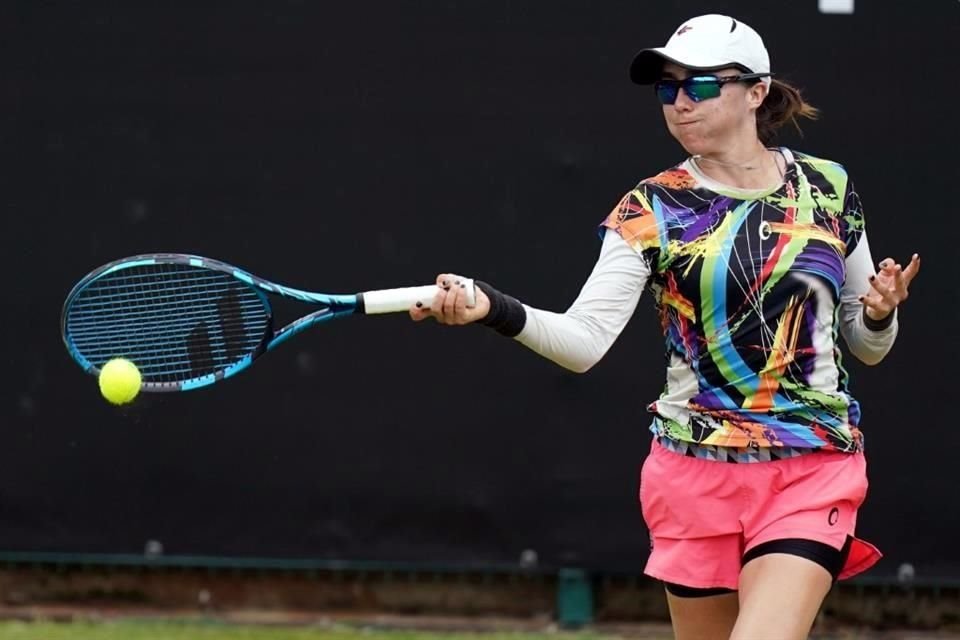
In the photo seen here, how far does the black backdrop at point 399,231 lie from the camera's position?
5.00 meters

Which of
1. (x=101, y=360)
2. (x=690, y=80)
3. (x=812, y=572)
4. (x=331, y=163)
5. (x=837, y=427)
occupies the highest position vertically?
(x=331, y=163)

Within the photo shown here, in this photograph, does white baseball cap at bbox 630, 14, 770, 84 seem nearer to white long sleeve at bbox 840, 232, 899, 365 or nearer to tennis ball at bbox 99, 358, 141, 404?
white long sleeve at bbox 840, 232, 899, 365

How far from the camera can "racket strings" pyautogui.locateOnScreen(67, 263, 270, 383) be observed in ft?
11.9

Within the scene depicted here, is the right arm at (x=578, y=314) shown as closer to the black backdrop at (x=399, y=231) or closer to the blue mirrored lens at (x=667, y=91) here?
the blue mirrored lens at (x=667, y=91)

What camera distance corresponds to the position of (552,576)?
17.3 feet

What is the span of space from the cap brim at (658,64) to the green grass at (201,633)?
7.42 ft

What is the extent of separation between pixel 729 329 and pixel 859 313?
14.3 inches

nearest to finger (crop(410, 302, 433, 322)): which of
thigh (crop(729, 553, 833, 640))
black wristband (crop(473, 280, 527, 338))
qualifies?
black wristband (crop(473, 280, 527, 338))

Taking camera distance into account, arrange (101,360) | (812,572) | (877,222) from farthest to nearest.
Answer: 1. (877,222)
2. (101,360)
3. (812,572)

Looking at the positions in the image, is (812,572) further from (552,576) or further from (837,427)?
(552,576)

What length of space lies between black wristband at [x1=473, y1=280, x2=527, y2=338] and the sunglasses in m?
0.54

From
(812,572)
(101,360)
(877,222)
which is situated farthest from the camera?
(877,222)

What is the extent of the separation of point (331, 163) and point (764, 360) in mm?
2102

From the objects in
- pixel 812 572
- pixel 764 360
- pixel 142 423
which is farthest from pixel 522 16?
pixel 812 572
